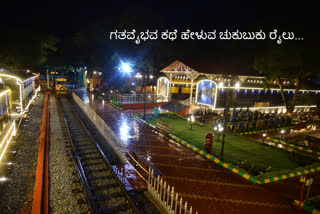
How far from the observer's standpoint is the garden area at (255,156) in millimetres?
8088

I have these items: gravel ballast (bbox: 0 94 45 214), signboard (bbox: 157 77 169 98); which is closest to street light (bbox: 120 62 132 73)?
signboard (bbox: 157 77 169 98)

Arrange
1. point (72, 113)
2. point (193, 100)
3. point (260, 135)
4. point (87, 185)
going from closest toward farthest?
point (87, 185)
point (260, 135)
point (72, 113)
point (193, 100)

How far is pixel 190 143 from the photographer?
11.1 metres

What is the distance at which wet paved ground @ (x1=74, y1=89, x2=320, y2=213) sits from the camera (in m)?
5.88

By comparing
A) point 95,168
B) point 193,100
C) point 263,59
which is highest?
point 263,59

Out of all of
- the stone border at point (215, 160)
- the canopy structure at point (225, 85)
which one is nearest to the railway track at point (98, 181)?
the stone border at point (215, 160)

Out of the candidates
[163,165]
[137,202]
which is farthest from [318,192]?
[137,202]

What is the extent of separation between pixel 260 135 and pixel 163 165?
878 centimetres

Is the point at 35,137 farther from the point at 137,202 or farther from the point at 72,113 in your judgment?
the point at 137,202

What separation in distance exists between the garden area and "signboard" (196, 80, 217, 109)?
25.8 ft

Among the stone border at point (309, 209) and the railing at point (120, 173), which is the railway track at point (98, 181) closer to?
the railing at point (120, 173)

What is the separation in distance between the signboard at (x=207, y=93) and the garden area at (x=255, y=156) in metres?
7.86

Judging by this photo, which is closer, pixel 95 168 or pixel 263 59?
pixel 95 168

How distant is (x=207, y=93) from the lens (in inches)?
842
